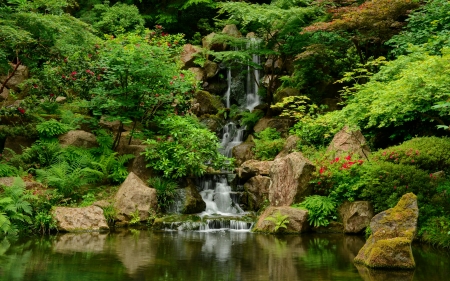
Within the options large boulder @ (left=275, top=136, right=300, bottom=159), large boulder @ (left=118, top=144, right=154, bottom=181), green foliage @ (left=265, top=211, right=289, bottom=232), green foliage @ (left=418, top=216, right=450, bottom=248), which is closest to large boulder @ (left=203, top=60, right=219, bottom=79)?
large boulder @ (left=275, top=136, right=300, bottom=159)

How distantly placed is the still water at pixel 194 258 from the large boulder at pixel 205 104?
9.97 meters

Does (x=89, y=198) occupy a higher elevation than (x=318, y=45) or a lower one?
lower

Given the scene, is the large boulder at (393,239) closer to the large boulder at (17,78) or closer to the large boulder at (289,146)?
the large boulder at (289,146)

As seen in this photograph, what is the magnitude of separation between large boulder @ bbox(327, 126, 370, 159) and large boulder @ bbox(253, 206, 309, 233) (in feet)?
8.95

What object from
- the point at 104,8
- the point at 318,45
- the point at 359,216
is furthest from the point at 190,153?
the point at 104,8

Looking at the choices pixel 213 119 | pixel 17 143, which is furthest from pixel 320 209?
pixel 17 143

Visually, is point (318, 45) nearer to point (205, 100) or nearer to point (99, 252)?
point (205, 100)

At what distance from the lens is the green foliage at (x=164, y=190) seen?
15.3 m

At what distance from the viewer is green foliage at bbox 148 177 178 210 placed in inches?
602

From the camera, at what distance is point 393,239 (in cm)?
897

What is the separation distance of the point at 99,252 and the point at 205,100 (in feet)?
43.6

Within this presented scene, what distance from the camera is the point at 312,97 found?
20.3 metres

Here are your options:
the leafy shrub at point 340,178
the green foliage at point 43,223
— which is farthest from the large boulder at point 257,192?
the green foliage at point 43,223

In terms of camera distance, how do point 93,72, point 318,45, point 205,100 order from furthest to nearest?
point 205,100
point 318,45
point 93,72
